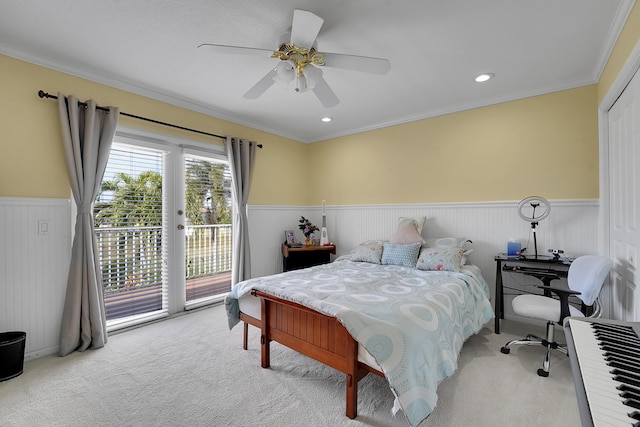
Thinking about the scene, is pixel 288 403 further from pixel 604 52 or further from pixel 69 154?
pixel 604 52

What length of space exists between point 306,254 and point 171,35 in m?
3.24

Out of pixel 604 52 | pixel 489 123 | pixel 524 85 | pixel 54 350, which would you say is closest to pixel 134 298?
pixel 54 350

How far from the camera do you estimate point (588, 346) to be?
97cm

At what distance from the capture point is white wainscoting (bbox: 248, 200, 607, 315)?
293 centimetres

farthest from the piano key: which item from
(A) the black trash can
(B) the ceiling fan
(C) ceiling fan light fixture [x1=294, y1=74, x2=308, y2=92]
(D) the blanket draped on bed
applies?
(A) the black trash can

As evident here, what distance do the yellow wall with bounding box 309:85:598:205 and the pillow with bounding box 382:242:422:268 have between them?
87 centimetres

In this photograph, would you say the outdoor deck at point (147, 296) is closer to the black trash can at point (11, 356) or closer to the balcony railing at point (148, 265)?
the balcony railing at point (148, 265)

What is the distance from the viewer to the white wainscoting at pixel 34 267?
7.50 feet

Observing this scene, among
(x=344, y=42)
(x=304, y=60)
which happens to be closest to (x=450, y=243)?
(x=344, y=42)

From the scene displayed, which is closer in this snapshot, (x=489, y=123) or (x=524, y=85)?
(x=524, y=85)

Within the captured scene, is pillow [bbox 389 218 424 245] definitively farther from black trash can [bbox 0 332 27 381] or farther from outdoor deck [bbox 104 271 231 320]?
black trash can [bbox 0 332 27 381]

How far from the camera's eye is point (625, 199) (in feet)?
7.09

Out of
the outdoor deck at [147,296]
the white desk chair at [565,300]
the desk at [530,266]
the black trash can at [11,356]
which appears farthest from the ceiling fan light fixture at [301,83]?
the black trash can at [11,356]

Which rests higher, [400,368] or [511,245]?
[511,245]
